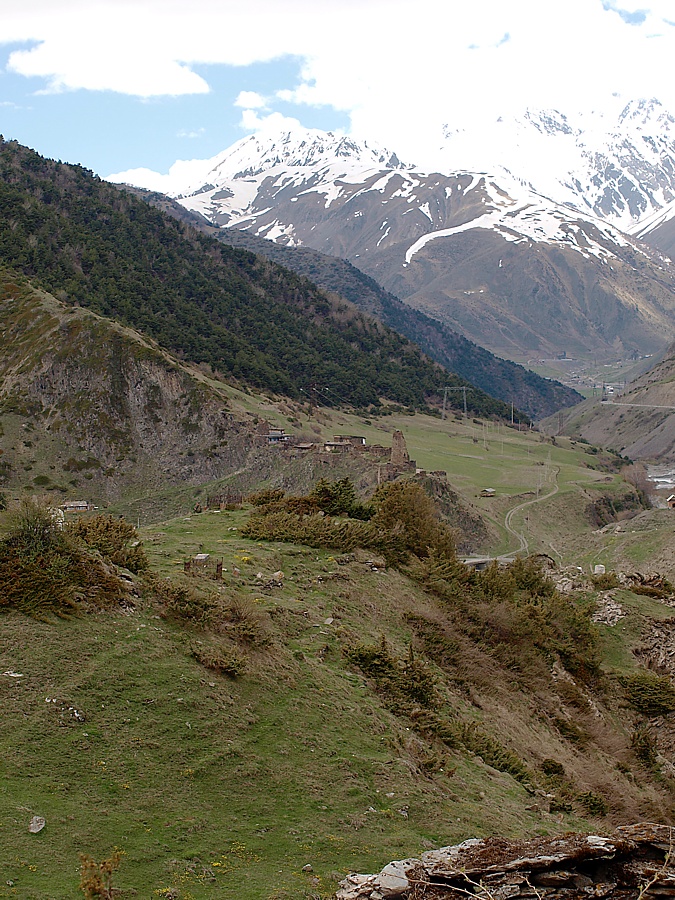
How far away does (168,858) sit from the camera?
31.3 ft

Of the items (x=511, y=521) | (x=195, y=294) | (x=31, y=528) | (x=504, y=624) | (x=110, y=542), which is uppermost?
(x=195, y=294)

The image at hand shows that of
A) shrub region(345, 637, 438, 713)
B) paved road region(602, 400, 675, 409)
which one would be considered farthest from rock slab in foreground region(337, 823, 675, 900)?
paved road region(602, 400, 675, 409)

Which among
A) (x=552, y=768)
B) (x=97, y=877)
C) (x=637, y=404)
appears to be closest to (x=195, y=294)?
(x=637, y=404)

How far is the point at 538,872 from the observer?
926 centimetres

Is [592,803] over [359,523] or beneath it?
beneath

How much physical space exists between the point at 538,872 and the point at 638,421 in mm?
147235

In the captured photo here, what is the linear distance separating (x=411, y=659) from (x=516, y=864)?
7.72 meters

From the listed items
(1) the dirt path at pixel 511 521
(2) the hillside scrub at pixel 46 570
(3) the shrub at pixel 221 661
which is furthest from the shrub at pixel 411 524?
(1) the dirt path at pixel 511 521

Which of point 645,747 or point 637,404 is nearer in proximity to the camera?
point 645,747

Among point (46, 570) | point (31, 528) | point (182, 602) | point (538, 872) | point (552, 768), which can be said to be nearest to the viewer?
point (538, 872)

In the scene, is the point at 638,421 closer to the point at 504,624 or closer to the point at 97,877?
the point at 504,624

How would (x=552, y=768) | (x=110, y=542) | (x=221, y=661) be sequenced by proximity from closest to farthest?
(x=221, y=661) < (x=552, y=768) < (x=110, y=542)

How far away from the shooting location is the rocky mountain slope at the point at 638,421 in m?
135

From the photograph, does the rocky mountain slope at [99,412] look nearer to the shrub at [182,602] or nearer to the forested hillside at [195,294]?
the forested hillside at [195,294]
